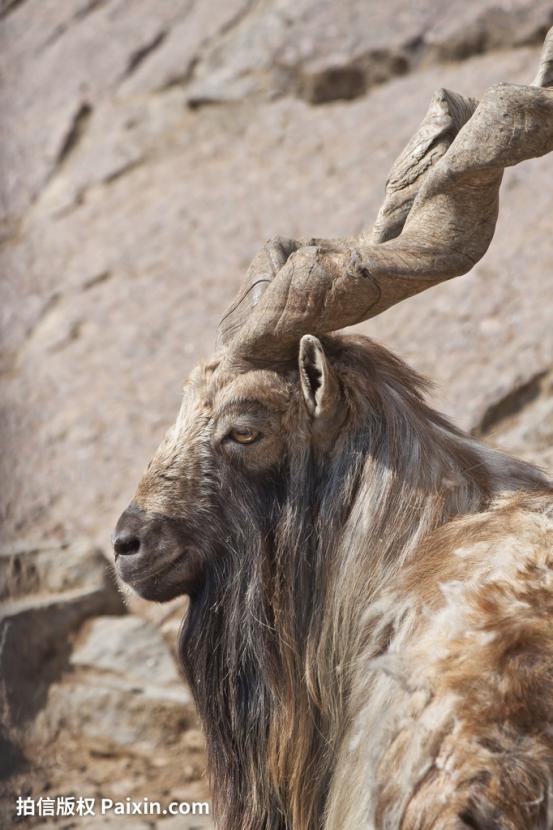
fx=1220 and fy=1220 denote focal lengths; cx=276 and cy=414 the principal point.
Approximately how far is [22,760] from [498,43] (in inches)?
262

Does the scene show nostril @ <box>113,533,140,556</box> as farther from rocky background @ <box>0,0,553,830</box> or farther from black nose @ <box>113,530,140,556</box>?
rocky background @ <box>0,0,553,830</box>

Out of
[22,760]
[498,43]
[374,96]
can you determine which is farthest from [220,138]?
[22,760]

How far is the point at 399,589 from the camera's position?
153 inches

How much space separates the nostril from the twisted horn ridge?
0.72 metres

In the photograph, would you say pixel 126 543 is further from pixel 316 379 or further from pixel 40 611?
pixel 40 611

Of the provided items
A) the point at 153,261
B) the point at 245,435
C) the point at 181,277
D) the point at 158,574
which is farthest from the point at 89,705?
the point at 153,261

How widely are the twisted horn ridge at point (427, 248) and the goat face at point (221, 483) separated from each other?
16cm

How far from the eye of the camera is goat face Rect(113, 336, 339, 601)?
13.3 feet

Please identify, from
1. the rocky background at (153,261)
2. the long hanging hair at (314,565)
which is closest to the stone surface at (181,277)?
the rocky background at (153,261)

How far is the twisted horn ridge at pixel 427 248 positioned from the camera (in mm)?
3771

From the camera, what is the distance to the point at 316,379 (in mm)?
4035

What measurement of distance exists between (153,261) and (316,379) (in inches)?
233

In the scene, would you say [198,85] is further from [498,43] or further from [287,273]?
[287,273]

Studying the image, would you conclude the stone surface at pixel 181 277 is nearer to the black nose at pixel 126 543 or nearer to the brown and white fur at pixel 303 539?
the brown and white fur at pixel 303 539
